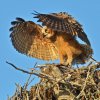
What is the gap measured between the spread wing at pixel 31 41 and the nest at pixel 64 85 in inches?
49.2

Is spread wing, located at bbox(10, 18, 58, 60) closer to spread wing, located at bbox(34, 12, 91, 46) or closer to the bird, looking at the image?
the bird

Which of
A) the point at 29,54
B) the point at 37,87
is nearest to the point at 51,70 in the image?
the point at 37,87

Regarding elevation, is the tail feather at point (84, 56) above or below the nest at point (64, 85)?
above

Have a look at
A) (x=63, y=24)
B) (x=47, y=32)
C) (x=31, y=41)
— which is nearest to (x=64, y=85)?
(x=63, y=24)

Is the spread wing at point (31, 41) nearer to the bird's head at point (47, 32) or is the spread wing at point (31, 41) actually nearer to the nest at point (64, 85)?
the bird's head at point (47, 32)

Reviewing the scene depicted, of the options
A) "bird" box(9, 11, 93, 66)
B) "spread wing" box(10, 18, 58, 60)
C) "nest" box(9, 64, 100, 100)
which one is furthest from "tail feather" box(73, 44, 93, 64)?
"nest" box(9, 64, 100, 100)

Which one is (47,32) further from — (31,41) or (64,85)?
(64,85)

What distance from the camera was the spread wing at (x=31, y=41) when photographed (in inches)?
352

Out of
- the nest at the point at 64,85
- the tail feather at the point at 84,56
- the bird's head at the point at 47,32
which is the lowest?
the nest at the point at 64,85

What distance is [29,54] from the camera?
29.3 feet

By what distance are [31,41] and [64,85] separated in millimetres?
2458

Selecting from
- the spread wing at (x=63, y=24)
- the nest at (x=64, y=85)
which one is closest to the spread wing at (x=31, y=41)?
the spread wing at (x=63, y=24)

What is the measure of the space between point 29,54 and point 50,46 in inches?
14.8

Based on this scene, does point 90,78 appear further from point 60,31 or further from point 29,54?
point 29,54
